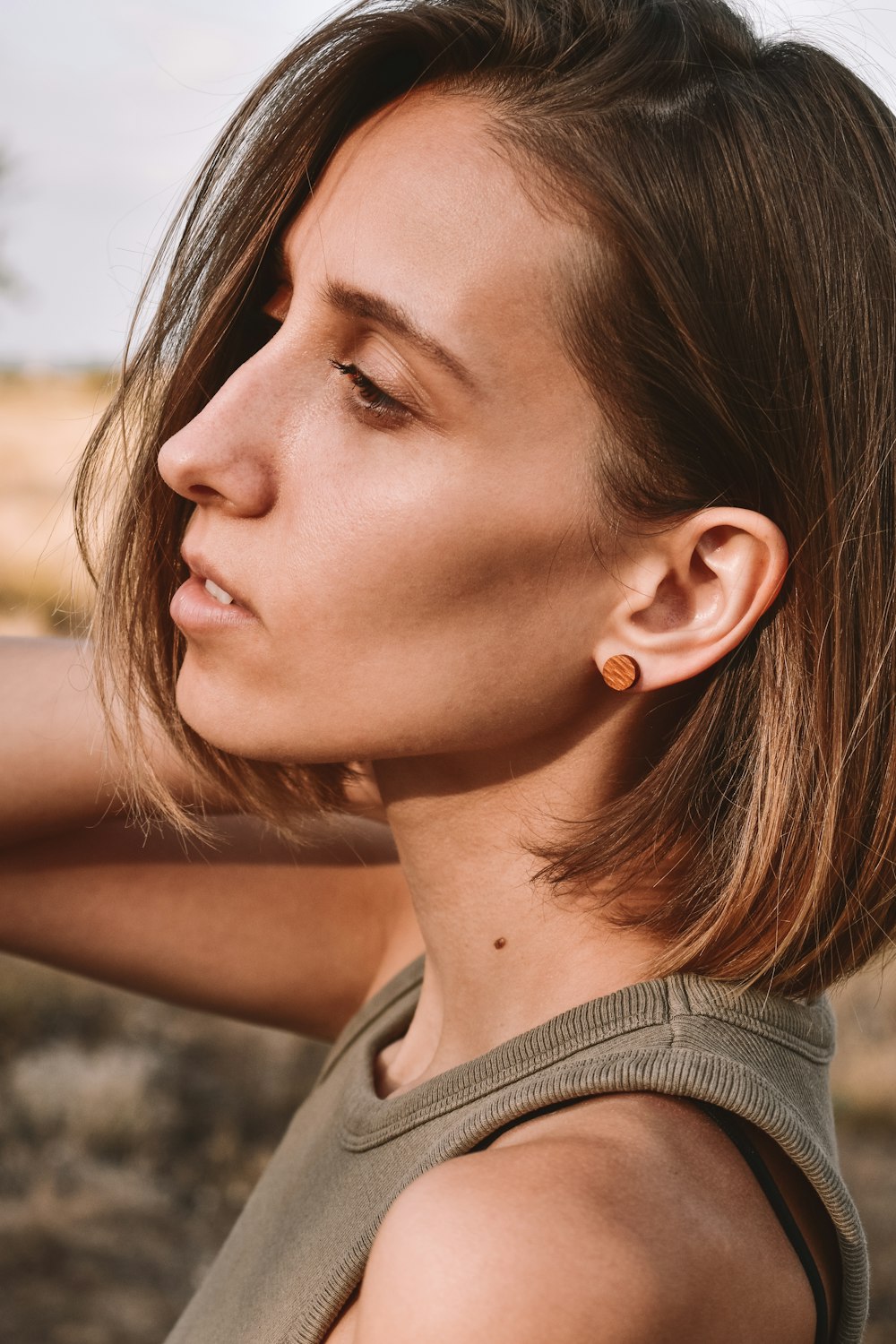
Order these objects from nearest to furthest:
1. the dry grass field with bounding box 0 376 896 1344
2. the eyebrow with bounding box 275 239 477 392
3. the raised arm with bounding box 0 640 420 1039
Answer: the eyebrow with bounding box 275 239 477 392 → the raised arm with bounding box 0 640 420 1039 → the dry grass field with bounding box 0 376 896 1344

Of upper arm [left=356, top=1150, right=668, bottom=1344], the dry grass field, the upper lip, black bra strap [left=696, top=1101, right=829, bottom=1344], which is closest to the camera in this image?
upper arm [left=356, top=1150, right=668, bottom=1344]

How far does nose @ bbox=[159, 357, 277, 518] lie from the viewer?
148cm

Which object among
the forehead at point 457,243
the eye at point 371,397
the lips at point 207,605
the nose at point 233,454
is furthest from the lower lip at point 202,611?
the forehead at point 457,243

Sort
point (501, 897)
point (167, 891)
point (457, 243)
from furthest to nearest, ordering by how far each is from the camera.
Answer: point (167, 891), point (501, 897), point (457, 243)

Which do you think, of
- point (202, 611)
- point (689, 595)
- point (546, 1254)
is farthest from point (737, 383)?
point (546, 1254)

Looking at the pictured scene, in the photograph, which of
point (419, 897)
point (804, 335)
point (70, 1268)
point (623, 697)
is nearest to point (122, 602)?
point (419, 897)

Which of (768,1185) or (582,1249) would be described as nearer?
(582,1249)

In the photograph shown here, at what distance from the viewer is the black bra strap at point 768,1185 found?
3.96 ft

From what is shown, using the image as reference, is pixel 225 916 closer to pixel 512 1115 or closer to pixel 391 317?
pixel 512 1115

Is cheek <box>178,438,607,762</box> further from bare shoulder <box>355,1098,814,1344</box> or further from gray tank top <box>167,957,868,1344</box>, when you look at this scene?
bare shoulder <box>355,1098,814,1344</box>

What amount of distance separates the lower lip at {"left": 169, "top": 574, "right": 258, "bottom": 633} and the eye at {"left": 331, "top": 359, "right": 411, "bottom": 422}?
11.0 inches

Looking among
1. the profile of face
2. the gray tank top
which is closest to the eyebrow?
the profile of face

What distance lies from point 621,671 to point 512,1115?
507 mm

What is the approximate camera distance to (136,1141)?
15.1 feet
